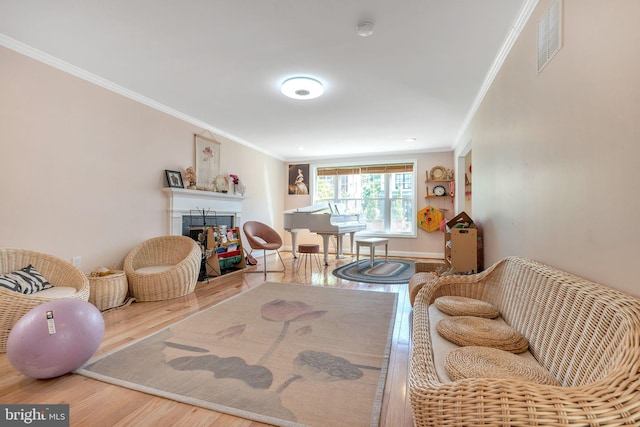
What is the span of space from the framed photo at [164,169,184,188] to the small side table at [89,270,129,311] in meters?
1.51

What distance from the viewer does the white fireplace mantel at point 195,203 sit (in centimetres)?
410

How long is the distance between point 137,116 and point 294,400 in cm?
389

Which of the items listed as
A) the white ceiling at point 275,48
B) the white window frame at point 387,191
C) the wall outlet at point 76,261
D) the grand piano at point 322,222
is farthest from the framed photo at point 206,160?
the white window frame at point 387,191

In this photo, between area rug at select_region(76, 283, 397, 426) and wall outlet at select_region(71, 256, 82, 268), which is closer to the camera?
area rug at select_region(76, 283, 397, 426)

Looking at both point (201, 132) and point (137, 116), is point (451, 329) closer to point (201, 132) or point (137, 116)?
point (137, 116)

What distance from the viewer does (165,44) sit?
2.51 m

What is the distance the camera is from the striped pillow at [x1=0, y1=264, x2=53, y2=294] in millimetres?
2180

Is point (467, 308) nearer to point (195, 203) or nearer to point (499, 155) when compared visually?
point (499, 155)

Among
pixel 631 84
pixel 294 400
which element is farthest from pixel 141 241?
pixel 631 84

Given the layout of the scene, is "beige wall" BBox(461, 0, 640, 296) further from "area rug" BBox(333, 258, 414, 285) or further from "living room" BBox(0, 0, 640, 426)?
"area rug" BBox(333, 258, 414, 285)

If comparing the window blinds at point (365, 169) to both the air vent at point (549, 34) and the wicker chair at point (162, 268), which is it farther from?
the air vent at point (549, 34)

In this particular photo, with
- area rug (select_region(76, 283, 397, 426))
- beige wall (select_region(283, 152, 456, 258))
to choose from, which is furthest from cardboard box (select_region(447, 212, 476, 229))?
beige wall (select_region(283, 152, 456, 258))

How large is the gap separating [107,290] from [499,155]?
414cm

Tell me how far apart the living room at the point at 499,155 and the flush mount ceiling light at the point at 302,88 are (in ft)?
6.13
